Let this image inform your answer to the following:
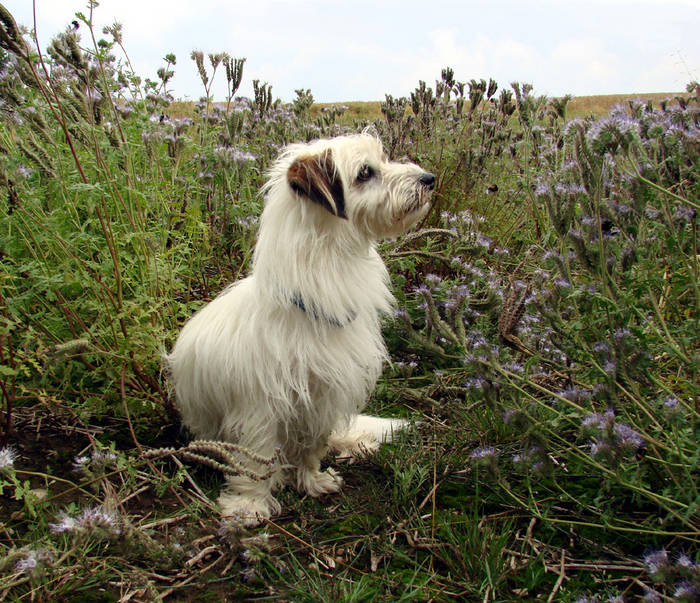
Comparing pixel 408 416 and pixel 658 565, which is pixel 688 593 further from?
pixel 408 416

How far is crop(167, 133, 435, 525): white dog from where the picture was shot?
8.21 ft

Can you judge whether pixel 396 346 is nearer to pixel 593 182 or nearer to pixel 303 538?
pixel 303 538

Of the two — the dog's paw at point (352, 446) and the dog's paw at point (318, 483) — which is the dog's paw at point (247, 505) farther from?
the dog's paw at point (352, 446)

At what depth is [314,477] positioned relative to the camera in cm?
284

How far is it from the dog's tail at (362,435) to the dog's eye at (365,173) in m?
1.34

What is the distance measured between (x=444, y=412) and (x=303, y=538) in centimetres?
123

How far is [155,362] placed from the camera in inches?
129

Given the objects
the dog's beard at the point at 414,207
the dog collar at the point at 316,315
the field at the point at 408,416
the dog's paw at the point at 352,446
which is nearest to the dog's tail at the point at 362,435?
the dog's paw at the point at 352,446

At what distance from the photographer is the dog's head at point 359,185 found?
8.12 feet

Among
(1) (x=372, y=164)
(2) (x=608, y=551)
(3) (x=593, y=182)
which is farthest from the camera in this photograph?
(1) (x=372, y=164)

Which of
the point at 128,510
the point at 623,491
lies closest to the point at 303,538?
the point at 128,510

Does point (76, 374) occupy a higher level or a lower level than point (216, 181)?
lower

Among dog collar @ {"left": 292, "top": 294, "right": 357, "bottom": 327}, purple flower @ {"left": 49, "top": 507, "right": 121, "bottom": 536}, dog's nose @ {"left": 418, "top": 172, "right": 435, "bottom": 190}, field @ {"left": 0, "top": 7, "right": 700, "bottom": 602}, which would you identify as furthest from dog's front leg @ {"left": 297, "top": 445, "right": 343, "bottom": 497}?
dog's nose @ {"left": 418, "top": 172, "right": 435, "bottom": 190}

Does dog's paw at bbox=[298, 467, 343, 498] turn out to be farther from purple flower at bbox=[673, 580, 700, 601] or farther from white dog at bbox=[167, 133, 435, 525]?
purple flower at bbox=[673, 580, 700, 601]
